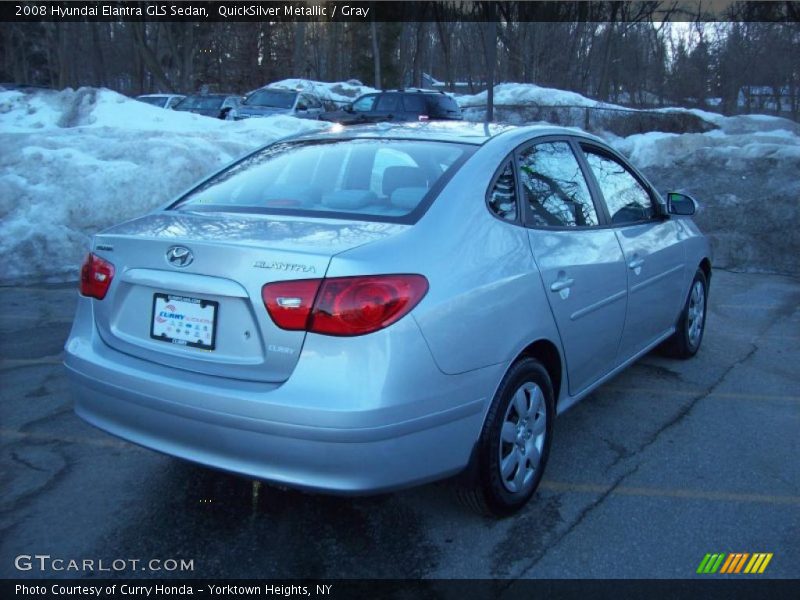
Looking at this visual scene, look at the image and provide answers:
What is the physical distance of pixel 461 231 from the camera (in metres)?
3.04

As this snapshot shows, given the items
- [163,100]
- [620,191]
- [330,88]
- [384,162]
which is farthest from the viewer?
[330,88]

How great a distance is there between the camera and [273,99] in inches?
866

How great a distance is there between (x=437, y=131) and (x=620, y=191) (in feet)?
4.46

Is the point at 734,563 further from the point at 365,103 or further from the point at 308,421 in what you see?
the point at 365,103

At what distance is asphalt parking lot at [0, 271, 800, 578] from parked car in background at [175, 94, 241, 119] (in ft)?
60.8

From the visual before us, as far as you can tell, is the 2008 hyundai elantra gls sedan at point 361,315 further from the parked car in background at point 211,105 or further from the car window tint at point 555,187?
the parked car in background at point 211,105

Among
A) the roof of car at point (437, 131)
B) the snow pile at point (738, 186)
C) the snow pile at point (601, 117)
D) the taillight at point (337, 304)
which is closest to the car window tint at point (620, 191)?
the roof of car at point (437, 131)

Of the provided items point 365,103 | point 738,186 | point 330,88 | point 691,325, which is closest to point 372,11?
point 330,88

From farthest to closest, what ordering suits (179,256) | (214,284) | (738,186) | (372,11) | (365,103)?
(372,11) → (365,103) → (738,186) → (179,256) → (214,284)

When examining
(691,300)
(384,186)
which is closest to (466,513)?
(384,186)

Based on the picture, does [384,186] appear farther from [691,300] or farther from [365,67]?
[365,67]

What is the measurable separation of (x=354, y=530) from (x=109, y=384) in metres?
1.19

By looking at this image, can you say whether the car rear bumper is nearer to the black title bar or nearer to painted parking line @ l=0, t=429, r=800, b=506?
painted parking line @ l=0, t=429, r=800, b=506

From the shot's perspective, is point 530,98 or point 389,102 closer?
point 389,102
